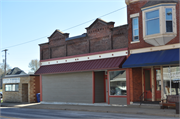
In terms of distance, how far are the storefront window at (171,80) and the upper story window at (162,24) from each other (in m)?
2.09

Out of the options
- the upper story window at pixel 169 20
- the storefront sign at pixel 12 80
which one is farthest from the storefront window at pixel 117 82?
the storefront sign at pixel 12 80

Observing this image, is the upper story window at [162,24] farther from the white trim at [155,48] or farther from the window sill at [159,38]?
the white trim at [155,48]

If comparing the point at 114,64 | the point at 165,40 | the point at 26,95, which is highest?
the point at 165,40

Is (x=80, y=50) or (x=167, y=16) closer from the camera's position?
(x=167, y=16)

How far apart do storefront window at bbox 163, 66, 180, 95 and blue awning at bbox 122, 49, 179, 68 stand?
45.5 inches

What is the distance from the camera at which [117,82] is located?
68.8 feet

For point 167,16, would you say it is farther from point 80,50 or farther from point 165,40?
Result: point 80,50

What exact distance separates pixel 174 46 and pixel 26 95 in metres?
20.6

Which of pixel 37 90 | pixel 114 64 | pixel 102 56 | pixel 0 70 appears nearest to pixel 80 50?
pixel 102 56

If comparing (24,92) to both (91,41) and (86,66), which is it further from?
(91,41)

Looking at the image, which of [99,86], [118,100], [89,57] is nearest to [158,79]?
[118,100]

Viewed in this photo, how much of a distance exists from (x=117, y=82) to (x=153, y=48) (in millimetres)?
4442

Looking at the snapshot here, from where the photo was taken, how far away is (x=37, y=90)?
3081cm

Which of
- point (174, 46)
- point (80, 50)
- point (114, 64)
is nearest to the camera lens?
point (174, 46)
